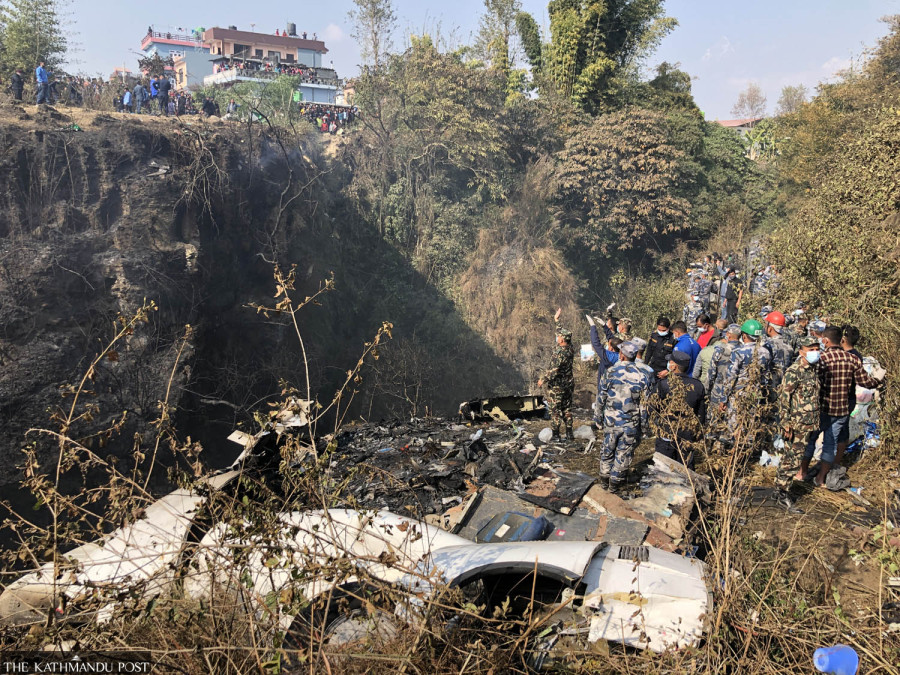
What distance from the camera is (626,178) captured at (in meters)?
17.9

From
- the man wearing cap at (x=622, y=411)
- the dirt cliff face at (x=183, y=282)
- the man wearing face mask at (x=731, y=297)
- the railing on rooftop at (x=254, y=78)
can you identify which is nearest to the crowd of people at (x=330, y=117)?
the railing on rooftop at (x=254, y=78)

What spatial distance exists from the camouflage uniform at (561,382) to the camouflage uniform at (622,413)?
123 cm

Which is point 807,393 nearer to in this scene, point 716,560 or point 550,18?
point 716,560

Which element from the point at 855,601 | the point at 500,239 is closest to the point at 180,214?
the point at 500,239

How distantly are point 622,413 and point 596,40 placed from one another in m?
19.2

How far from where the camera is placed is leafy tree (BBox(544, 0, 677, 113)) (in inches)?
779

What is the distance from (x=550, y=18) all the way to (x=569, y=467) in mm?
19710

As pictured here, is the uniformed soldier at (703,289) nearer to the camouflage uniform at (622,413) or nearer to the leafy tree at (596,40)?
the camouflage uniform at (622,413)

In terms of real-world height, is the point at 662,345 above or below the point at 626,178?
below

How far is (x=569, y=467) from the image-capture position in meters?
6.21

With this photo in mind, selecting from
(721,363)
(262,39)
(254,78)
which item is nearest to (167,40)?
(262,39)

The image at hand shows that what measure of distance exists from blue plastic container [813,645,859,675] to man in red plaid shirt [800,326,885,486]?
320 cm

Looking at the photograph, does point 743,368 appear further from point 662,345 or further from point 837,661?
point 837,661

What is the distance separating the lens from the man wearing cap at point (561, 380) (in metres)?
6.55
